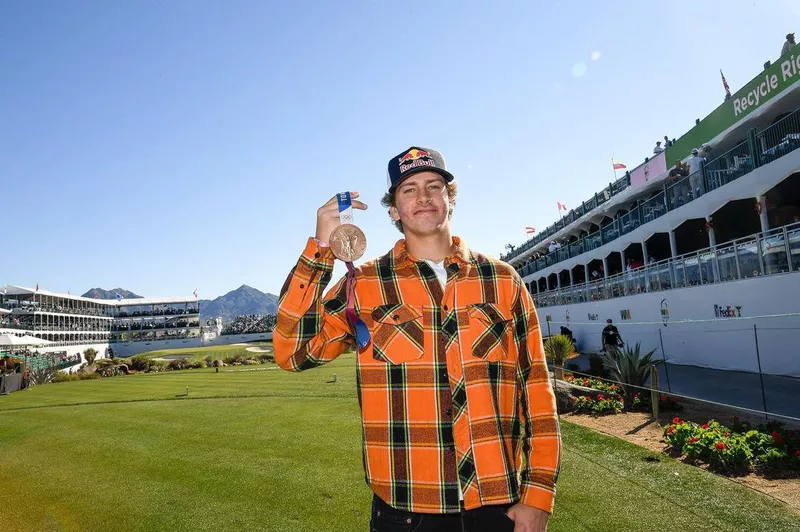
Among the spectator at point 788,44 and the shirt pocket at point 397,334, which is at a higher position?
the spectator at point 788,44

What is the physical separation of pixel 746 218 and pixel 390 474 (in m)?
27.6

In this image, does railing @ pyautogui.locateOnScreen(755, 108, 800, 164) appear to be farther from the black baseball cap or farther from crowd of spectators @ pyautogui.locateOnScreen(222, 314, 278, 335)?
crowd of spectators @ pyautogui.locateOnScreen(222, 314, 278, 335)

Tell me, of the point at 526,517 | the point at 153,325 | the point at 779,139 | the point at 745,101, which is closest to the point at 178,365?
the point at 779,139

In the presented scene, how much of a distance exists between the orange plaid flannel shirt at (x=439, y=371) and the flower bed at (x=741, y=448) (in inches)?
249

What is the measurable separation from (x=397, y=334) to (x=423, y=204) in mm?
727

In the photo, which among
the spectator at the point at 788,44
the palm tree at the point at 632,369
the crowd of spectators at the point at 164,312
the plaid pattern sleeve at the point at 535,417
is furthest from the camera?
the crowd of spectators at the point at 164,312

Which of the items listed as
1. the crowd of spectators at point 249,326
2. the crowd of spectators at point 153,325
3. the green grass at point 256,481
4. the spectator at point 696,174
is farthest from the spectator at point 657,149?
the crowd of spectators at point 153,325

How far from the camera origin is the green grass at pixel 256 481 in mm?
5461

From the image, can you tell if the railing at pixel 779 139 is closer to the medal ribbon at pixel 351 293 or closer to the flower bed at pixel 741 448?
the flower bed at pixel 741 448

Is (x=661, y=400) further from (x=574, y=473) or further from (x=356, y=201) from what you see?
(x=356, y=201)

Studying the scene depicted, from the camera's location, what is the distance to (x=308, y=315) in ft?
8.34

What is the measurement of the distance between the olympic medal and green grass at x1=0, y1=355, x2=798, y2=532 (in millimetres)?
3937

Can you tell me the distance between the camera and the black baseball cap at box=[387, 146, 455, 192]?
2723 millimetres

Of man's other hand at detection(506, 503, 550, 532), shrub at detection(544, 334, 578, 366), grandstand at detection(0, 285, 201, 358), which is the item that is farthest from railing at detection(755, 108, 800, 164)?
grandstand at detection(0, 285, 201, 358)
